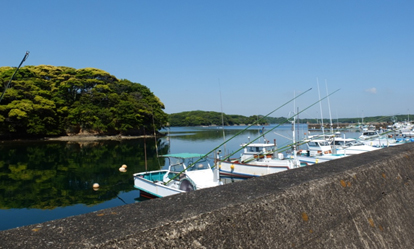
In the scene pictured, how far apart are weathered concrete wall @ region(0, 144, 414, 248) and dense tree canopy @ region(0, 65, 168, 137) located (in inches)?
1804

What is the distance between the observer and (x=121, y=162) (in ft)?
91.2

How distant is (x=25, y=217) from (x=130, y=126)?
45624 mm

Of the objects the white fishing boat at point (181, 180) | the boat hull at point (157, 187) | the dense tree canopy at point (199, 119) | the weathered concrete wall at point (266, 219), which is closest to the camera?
the weathered concrete wall at point (266, 219)

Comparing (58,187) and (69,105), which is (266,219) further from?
(69,105)

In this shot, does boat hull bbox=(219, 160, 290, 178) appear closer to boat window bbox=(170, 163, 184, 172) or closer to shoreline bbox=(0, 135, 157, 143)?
boat window bbox=(170, 163, 184, 172)

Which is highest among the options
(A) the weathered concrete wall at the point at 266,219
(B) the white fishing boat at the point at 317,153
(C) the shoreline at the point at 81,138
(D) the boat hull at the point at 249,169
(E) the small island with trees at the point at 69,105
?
(E) the small island with trees at the point at 69,105

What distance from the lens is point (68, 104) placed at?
55.7 meters

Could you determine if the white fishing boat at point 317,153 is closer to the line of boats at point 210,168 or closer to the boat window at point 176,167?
the line of boats at point 210,168

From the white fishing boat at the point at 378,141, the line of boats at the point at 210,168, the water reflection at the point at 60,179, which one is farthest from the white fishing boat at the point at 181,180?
the white fishing boat at the point at 378,141

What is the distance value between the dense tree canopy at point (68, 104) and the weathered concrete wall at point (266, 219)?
45815mm

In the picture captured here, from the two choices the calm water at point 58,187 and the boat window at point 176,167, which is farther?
the boat window at point 176,167

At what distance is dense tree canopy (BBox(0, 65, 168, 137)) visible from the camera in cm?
4769

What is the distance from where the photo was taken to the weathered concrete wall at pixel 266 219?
123cm

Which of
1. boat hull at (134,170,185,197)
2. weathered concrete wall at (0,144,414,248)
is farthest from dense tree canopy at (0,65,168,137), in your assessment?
weathered concrete wall at (0,144,414,248)
